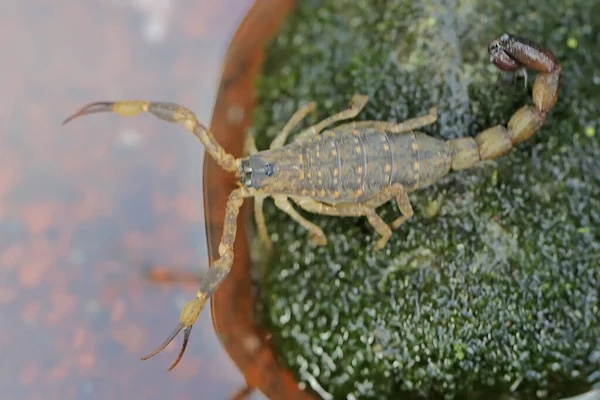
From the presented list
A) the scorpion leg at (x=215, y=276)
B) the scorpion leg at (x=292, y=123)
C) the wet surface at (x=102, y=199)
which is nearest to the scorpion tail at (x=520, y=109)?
the scorpion leg at (x=292, y=123)

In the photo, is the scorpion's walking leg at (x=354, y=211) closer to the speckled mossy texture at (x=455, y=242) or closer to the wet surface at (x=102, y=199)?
the speckled mossy texture at (x=455, y=242)

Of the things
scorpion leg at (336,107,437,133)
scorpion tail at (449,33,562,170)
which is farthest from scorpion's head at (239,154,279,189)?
scorpion tail at (449,33,562,170)

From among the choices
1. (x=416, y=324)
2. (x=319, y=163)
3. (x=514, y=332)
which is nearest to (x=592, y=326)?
(x=514, y=332)

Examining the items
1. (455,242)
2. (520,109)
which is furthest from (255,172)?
(520,109)

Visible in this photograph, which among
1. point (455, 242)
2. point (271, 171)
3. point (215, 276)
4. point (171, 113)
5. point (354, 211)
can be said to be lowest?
point (455, 242)

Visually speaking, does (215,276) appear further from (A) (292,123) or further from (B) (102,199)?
(A) (292,123)

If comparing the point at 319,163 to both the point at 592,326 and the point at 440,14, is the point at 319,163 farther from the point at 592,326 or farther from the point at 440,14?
the point at 592,326
